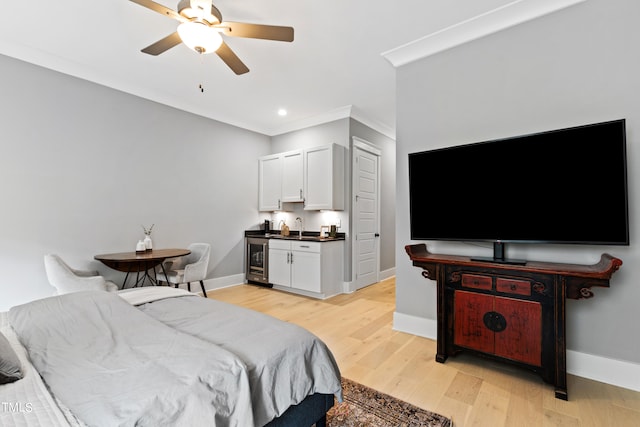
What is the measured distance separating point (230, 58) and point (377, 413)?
2.84 meters

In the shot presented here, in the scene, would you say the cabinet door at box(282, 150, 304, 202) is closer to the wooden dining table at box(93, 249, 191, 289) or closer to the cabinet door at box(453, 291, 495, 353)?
the wooden dining table at box(93, 249, 191, 289)

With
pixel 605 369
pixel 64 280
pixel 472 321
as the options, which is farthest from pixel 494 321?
pixel 64 280

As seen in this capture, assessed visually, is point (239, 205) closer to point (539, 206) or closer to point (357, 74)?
point (357, 74)

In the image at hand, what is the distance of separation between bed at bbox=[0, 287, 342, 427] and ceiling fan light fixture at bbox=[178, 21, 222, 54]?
5.98ft

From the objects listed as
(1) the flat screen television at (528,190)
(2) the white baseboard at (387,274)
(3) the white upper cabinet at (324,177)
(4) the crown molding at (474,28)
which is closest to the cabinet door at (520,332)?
(1) the flat screen television at (528,190)

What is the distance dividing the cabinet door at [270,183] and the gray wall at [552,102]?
2665 mm

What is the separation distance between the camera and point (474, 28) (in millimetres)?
2594

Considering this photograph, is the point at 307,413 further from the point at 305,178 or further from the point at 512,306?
the point at 305,178

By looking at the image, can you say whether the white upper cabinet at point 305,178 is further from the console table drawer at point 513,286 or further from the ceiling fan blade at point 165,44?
the console table drawer at point 513,286

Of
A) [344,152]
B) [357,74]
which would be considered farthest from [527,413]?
[344,152]

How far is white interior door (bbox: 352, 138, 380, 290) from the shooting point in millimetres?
4734

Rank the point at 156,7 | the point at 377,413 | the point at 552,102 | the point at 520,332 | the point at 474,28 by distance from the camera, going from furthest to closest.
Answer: the point at 474,28, the point at 552,102, the point at 520,332, the point at 156,7, the point at 377,413

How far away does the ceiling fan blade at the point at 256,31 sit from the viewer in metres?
2.10

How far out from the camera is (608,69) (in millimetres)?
2137
